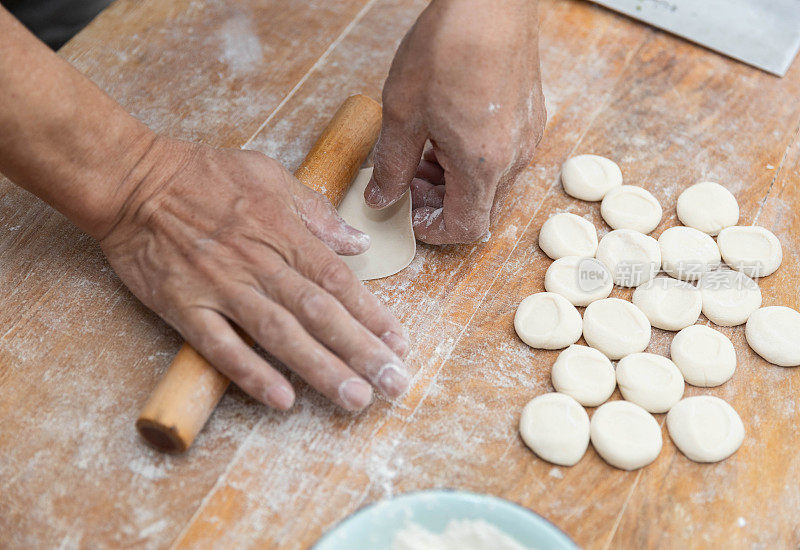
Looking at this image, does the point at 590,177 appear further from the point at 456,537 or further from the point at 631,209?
the point at 456,537

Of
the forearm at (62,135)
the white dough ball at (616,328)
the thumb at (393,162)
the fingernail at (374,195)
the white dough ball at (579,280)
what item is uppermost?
the forearm at (62,135)

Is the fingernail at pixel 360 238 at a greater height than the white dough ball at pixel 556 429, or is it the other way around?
the fingernail at pixel 360 238

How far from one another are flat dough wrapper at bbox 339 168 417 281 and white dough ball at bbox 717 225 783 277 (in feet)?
2.40

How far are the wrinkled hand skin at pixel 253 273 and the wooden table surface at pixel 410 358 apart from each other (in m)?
0.12

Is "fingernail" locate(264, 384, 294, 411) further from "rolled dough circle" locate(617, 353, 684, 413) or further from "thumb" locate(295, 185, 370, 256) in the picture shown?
"rolled dough circle" locate(617, 353, 684, 413)

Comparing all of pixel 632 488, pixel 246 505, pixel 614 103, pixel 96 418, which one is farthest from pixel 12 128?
pixel 614 103

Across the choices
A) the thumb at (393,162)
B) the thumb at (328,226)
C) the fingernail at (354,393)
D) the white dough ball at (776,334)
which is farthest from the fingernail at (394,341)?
the white dough ball at (776,334)

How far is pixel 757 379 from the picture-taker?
1.49m

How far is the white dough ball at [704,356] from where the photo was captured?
4.75 feet

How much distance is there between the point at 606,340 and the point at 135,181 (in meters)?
1.03

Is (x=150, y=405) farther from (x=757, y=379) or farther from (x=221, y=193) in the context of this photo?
(x=757, y=379)

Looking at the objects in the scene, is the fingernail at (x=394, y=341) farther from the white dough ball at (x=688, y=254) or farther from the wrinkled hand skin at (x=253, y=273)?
the white dough ball at (x=688, y=254)

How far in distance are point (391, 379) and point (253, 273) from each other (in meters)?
0.33

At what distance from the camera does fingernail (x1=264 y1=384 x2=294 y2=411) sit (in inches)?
51.3
